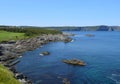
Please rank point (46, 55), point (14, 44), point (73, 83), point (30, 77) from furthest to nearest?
point (14, 44) < point (46, 55) < point (30, 77) < point (73, 83)

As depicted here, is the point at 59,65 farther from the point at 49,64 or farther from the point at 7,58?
the point at 7,58

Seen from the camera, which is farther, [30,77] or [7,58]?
[7,58]

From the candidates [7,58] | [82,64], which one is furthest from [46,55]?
[82,64]

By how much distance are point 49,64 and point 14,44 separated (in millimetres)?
42565

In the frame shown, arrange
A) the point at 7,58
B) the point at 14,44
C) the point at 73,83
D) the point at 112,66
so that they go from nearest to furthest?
1. the point at 73,83
2. the point at 112,66
3. the point at 7,58
4. the point at 14,44

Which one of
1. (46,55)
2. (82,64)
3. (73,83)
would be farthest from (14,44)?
(73,83)

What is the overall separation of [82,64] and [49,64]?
12.1 meters

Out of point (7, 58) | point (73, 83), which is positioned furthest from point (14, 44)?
point (73, 83)

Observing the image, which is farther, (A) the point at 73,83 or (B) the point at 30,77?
(B) the point at 30,77

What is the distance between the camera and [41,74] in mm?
72812

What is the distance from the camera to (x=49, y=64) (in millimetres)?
88750

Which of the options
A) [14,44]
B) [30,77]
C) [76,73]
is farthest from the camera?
[14,44]

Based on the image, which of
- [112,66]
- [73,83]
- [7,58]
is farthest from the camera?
[7,58]

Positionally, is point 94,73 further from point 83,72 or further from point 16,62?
point 16,62
